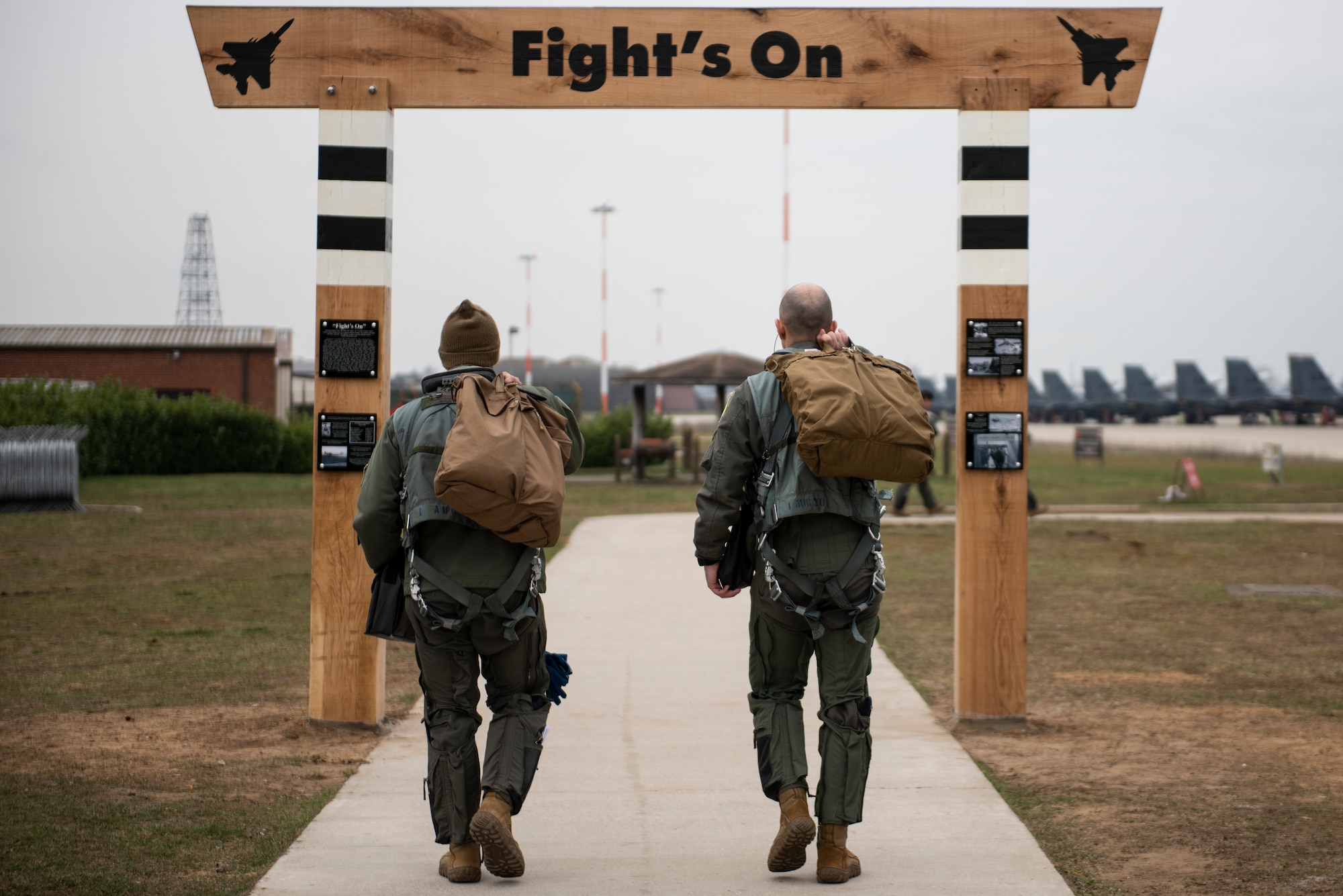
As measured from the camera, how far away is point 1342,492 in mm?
24547

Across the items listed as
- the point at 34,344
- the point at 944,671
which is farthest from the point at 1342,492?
the point at 34,344

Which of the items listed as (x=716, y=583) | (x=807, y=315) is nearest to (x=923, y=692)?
(x=716, y=583)

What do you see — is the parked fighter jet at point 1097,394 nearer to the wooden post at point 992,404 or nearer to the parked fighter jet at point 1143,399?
the parked fighter jet at point 1143,399

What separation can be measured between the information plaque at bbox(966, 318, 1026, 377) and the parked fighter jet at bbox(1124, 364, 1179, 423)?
97.0 metres

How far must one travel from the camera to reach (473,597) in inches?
157

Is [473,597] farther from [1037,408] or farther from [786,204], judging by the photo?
[1037,408]

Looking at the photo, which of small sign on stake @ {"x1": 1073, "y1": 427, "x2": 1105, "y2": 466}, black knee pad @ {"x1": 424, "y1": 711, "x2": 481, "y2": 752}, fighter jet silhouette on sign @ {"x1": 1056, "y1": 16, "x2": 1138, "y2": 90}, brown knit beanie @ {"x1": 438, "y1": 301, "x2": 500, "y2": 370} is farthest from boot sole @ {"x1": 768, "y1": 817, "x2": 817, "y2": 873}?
small sign on stake @ {"x1": 1073, "y1": 427, "x2": 1105, "y2": 466}

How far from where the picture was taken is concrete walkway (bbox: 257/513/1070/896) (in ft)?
13.6

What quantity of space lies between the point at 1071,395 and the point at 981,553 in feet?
380

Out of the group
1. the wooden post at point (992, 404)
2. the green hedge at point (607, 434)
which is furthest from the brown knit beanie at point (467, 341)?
the green hedge at point (607, 434)

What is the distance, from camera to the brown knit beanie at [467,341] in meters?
4.22

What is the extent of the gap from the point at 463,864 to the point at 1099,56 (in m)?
4.68

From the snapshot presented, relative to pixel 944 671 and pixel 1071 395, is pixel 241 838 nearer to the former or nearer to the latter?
pixel 944 671

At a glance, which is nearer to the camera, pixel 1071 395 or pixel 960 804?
pixel 960 804
